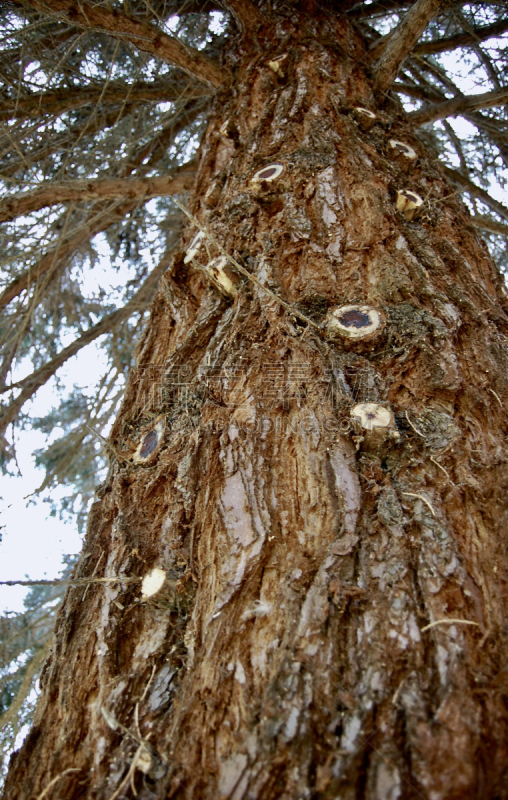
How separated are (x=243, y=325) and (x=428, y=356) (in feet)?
1.72

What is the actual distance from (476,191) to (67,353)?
9.18 ft

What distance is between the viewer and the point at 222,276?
1.71 m

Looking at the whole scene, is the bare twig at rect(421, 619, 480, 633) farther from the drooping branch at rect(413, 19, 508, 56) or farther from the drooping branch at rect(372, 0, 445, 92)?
the drooping branch at rect(413, 19, 508, 56)

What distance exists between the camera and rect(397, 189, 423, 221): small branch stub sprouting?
1876 millimetres

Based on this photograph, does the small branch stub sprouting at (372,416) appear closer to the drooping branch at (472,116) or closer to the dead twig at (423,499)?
the dead twig at (423,499)

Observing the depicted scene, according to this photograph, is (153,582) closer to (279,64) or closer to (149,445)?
(149,445)

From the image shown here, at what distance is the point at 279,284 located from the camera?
162 centimetres

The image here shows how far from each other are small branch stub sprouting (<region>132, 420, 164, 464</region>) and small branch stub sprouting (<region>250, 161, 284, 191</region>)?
0.97 metres

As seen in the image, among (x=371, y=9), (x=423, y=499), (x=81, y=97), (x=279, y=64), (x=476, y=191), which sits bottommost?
(x=423, y=499)

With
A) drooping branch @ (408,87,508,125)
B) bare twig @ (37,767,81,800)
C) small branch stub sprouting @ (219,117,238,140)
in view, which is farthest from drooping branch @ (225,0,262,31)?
bare twig @ (37,767,81,800)

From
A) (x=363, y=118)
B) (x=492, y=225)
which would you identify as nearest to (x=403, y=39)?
(x=363, y=118)

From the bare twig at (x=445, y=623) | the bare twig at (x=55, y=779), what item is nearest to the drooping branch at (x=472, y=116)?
the bare twig at (x=445, y=623)

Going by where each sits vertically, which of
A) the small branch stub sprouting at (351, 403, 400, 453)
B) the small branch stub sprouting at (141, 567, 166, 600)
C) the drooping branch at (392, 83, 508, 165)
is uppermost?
the drooping branch at (392, 83, 508, 165)

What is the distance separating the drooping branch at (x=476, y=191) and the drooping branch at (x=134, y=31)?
1529mm
